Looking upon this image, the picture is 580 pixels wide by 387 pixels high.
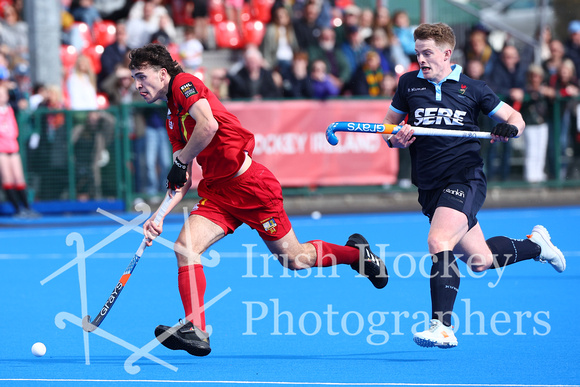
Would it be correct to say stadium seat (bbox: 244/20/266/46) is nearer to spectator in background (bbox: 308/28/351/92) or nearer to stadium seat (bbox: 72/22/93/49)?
spectator in background (bbox: 308/28/351/92)

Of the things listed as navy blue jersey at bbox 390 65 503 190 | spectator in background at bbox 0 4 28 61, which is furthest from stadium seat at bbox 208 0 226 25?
A: navy blue jersey at bbox 390 65 503 190

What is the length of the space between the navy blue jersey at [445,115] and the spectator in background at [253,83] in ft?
25.9

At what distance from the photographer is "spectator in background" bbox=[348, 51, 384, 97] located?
45.8 feet

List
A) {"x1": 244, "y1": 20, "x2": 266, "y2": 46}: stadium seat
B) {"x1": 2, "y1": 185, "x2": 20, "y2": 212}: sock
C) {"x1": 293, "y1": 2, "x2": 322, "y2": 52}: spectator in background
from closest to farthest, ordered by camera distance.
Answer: {"x1": 2, "y1": 185, "x2": 20, "y2": 212}: sock → {"x1": 293, "y1": 2, "x2": 322, "y2": 52}: spectator in background → {"x1": 244, "y1": 20, "x2": 266, "y2": 46}: stadium seat

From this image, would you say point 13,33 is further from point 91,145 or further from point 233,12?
point 91,145

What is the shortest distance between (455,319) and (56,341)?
8.58 feet

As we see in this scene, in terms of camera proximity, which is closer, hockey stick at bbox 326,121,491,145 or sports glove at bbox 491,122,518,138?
sports glove at bbox 491,122,518,138

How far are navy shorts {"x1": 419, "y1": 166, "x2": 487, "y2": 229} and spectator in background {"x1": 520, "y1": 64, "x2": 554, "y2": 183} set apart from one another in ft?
27.1

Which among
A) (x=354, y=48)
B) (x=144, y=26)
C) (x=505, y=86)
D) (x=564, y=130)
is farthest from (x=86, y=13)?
(x=564, y=130)

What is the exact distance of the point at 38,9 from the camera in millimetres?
14375

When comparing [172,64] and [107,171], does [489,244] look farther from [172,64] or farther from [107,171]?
[107,171]

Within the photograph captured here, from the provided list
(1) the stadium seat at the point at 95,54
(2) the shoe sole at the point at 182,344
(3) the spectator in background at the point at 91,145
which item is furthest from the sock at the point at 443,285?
(1) the stadium seat at the point at 95,54

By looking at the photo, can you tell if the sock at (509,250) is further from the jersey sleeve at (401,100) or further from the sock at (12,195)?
the sock at (12,195)

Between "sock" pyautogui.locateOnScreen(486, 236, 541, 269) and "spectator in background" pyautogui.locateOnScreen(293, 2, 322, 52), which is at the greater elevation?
"spectator in background" pyautogui.locateOnScreen(293, 2, 322, 52)
